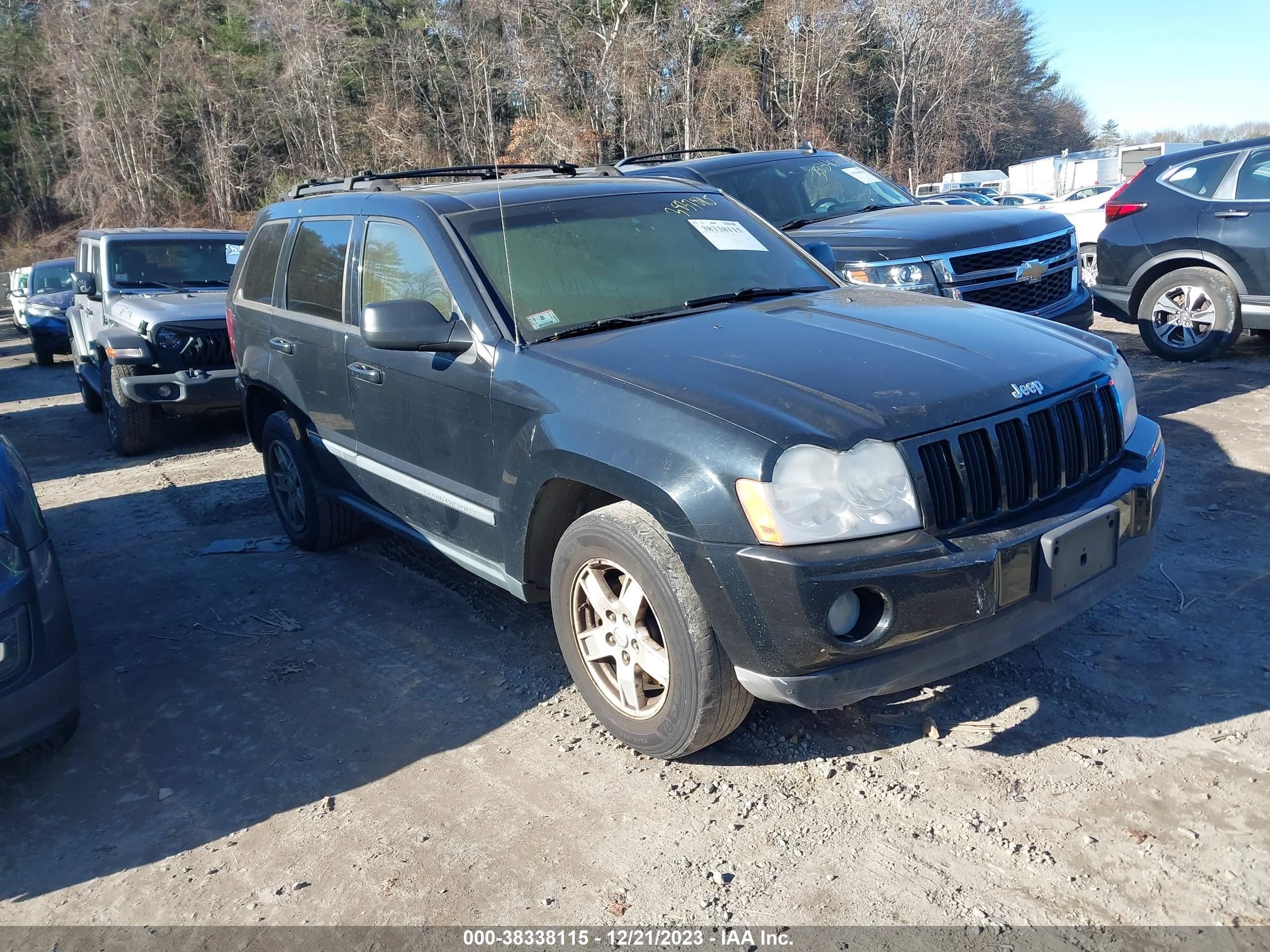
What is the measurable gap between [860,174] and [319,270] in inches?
192

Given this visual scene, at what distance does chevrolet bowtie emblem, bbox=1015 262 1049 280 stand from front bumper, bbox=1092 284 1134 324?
224cm

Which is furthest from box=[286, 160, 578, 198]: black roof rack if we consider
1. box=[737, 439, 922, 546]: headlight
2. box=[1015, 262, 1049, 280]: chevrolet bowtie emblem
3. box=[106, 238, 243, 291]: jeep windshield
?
box=[106, 238, 243, 291]: jeep windshield

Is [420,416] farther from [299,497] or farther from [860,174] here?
[860,174]

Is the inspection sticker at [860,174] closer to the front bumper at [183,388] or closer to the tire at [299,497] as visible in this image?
the tire at [299,497]

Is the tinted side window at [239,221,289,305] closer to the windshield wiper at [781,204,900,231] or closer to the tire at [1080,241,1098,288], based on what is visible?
the windshield wiper at [781,204,900,231]

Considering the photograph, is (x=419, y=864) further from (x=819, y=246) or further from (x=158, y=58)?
(x=158, y=58)

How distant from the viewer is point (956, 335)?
340cm

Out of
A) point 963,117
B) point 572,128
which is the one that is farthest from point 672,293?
point 963,117

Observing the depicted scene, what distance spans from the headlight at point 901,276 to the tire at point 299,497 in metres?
3.37

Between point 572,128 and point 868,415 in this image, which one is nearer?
point 868,415

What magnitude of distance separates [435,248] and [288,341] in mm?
1476

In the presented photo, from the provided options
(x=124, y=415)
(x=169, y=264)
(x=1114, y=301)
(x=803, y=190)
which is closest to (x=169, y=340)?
(x=124, y=415)

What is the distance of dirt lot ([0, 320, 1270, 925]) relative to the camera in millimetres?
2646

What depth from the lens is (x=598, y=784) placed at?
320cm
